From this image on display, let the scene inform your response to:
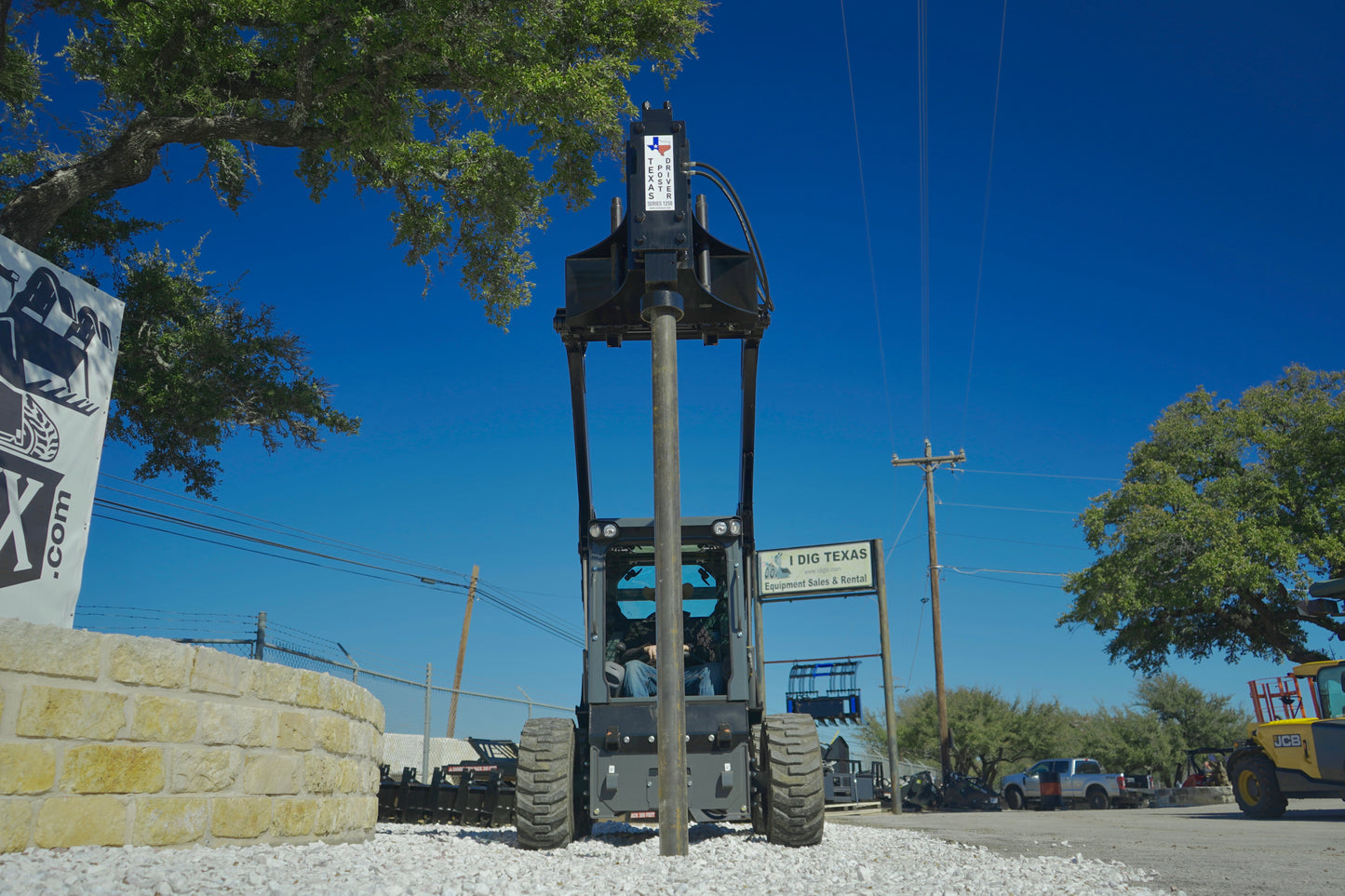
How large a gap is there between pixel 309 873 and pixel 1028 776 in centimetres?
2614

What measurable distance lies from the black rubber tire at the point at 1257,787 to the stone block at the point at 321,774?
14.4 m

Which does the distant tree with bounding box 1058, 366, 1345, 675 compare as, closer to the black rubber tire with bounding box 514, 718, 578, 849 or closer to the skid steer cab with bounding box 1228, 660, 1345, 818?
the skid steer cab with bounding box 1228, 660, 1345, 818

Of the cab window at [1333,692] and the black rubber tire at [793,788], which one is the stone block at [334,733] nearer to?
the black rubber tire at [793,788]

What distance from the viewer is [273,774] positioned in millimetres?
5805

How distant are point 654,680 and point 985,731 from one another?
3909 cm

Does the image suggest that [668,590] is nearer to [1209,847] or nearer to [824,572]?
[1209,847]

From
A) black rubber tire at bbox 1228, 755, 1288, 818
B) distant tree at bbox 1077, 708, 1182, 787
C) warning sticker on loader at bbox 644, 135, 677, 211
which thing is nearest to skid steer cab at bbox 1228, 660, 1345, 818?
black rubber tire at bbox 1228, 755, 1288, 818

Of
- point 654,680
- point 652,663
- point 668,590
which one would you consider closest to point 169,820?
point 668,590

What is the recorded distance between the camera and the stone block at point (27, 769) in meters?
4.30

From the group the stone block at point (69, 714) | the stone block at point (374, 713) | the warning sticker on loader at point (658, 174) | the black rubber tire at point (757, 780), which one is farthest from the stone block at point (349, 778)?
the warning sticker on loader at point (658, 174)

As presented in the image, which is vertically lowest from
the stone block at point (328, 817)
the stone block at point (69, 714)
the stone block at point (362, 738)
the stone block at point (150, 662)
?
the stone block at point (328, 817)

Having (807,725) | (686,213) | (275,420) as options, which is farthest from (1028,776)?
(686,213)

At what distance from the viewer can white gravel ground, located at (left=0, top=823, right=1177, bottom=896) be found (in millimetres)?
4152

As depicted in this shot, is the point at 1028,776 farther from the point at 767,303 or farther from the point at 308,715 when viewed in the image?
the point at 308,715
